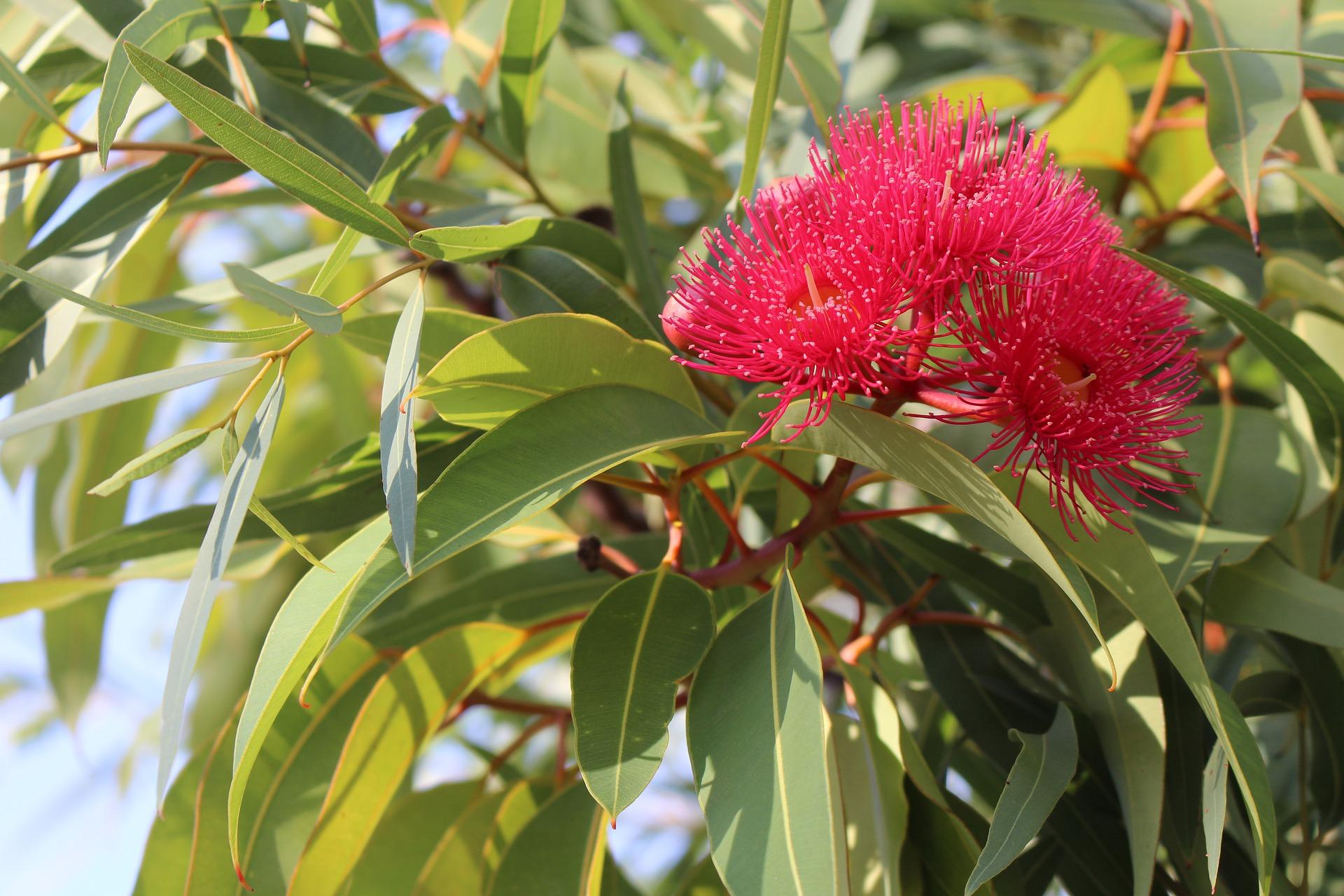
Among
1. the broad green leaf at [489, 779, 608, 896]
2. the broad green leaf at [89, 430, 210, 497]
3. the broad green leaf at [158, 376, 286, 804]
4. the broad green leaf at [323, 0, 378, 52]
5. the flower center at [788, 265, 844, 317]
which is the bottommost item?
the broad green leaf at [489, 779, 608, 896]

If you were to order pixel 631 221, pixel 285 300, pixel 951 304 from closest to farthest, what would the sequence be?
1. pixel 285 300
2. pixel 951 304
3. pixel 631 221

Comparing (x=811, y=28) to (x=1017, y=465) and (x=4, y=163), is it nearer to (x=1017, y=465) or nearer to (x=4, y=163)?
(x=1017, y=465)

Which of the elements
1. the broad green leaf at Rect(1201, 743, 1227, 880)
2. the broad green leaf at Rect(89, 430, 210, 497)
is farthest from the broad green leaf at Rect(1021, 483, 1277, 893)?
the broad green leaf at Rect(89, 430, 210, 497)

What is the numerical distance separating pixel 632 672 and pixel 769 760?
0.11 meters

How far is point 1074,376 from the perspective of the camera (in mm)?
611

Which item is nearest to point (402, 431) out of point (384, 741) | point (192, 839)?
point (384, 741)

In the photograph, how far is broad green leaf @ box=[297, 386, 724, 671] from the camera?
52 centimetres

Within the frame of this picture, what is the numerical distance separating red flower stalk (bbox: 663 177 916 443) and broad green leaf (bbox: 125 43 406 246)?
0.58 feet

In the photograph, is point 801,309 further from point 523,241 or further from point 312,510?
point 312,510

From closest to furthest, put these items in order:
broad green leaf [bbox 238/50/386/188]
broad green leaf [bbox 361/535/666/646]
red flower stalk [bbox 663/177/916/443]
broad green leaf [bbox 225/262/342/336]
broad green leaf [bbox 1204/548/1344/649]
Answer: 1. broad green leaf [bbox 225/262/342/336]
2. red flower stalk [bbox 663/177/916/443]
3. broad green leaf [bbox 1204/548/1344/649]
4. broad green leaf [bbox 238/50/386/188]
5. broad green leaf [bbox 361/535/666/646]

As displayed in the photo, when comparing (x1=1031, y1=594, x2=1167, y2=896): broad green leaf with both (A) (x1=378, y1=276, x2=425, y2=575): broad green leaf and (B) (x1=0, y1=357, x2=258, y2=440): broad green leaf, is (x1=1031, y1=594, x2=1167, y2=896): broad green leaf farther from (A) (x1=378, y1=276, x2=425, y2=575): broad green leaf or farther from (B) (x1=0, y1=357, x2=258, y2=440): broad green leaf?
(B) (x1=0, y1=357, x2=258, y2=440): broad green leaf

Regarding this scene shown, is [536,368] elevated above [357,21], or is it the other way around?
[357,21]

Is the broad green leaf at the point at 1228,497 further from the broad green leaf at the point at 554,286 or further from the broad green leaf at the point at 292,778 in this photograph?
the broad green leaf at the point at 292,778

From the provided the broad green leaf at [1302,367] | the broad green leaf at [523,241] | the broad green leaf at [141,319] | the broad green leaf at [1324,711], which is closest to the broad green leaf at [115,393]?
the broad green leaf at [141,319]
